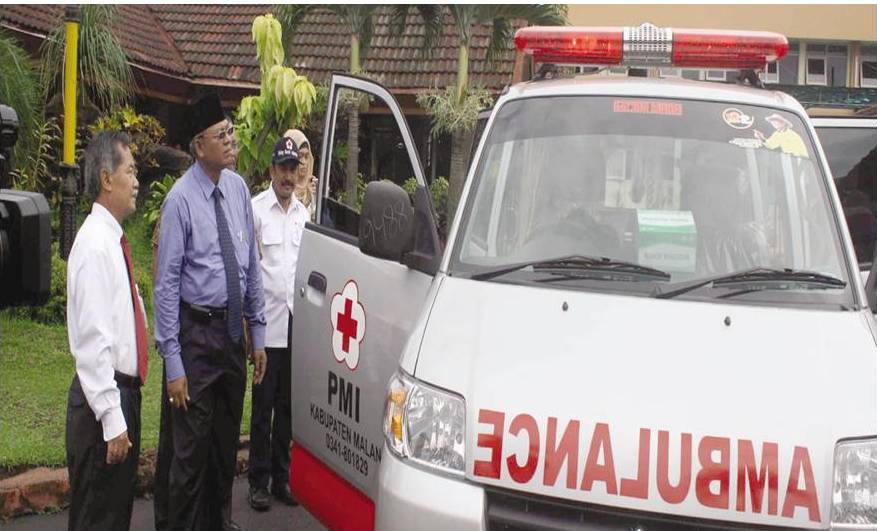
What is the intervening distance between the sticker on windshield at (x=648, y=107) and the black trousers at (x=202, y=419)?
1854mm

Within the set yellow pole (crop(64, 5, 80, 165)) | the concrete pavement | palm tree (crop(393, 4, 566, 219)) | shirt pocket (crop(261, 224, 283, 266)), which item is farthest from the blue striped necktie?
palm tree (crop(393, 4, 566, 219))

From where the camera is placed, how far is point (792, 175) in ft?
11.9

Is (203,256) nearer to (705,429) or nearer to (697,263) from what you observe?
(697,263)

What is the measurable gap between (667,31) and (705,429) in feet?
6.20

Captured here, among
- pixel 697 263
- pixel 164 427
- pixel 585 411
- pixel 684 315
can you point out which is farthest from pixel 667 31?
pixel 164 427

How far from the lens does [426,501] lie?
9.36ft

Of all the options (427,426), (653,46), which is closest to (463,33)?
(653,46)

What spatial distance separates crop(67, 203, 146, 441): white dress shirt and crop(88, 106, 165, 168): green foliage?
7945 mm

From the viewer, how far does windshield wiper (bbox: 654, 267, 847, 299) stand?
10.5ft

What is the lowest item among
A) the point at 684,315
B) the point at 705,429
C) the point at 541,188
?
the point at 705,429

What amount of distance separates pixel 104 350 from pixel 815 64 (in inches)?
711

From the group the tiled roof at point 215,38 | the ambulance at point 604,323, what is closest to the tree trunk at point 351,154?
the ambulance at point 604,323

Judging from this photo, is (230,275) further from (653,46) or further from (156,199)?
(156,199)

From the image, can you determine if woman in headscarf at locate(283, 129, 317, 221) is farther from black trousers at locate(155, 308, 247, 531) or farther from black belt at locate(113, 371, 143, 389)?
black belt at locate(113, 371, 143, 389)
